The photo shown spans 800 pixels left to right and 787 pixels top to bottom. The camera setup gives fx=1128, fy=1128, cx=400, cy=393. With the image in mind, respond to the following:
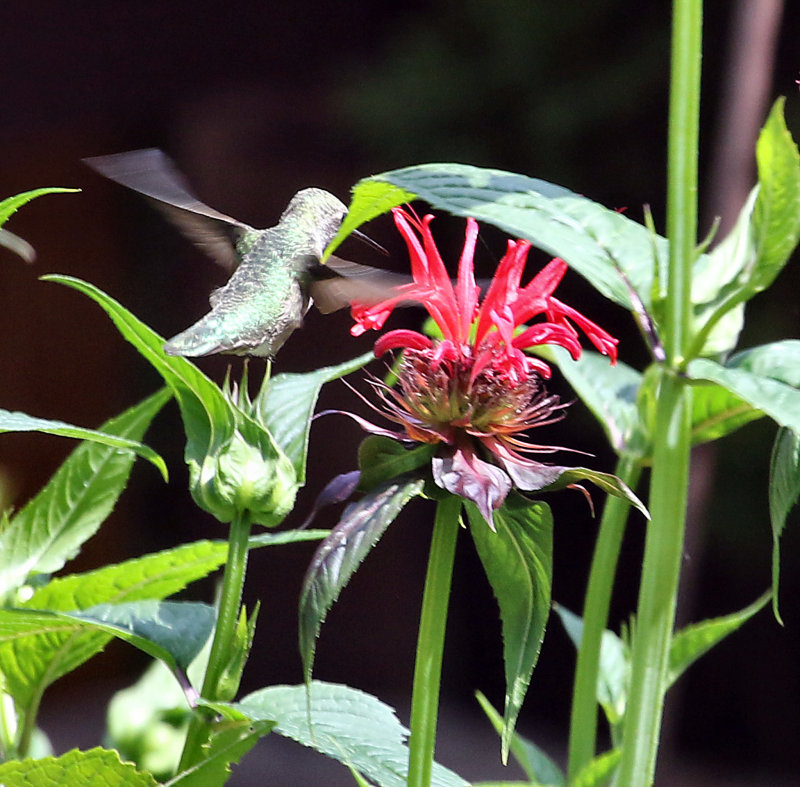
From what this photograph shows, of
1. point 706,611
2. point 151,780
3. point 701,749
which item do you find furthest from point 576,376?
point 701,749

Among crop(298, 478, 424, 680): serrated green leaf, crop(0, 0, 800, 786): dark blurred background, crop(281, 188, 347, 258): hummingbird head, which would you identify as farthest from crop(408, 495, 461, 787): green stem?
crop(0, 0, 800, 786): dark blurred background

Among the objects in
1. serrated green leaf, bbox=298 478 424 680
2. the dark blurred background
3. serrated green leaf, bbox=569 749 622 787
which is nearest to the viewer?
serrated green leaf, bbox=298 478 424 680

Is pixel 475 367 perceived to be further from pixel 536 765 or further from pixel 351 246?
pixel 351 246

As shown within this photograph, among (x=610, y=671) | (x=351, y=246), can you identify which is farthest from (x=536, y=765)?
(x=351, y=246)

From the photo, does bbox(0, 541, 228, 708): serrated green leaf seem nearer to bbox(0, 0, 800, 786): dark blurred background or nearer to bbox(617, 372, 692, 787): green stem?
bbox(617, 372, 692, 787): green stem

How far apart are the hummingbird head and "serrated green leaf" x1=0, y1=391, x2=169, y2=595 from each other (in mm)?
75

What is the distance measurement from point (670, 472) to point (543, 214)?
8 centimetres

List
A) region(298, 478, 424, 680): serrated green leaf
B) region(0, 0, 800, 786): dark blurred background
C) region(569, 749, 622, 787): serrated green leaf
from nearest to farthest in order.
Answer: region(298, 478, 424, 680): serrated green leaf, region(569, 749, 622, 787): serrated green leaf, region(0, 0, 800, 786): dark blurred background

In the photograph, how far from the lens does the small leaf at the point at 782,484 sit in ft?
0.99

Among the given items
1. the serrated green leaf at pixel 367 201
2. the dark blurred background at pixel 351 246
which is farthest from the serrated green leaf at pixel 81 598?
the dark blurred background at pixel 351 246

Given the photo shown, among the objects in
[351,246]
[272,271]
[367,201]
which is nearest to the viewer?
[367,201]

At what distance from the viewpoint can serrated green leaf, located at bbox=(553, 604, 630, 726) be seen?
44 centimetres

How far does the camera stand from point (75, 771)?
30 centimetres

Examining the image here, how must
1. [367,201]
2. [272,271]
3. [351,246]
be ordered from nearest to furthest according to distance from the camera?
[367,201], [272,271], [351,246]
